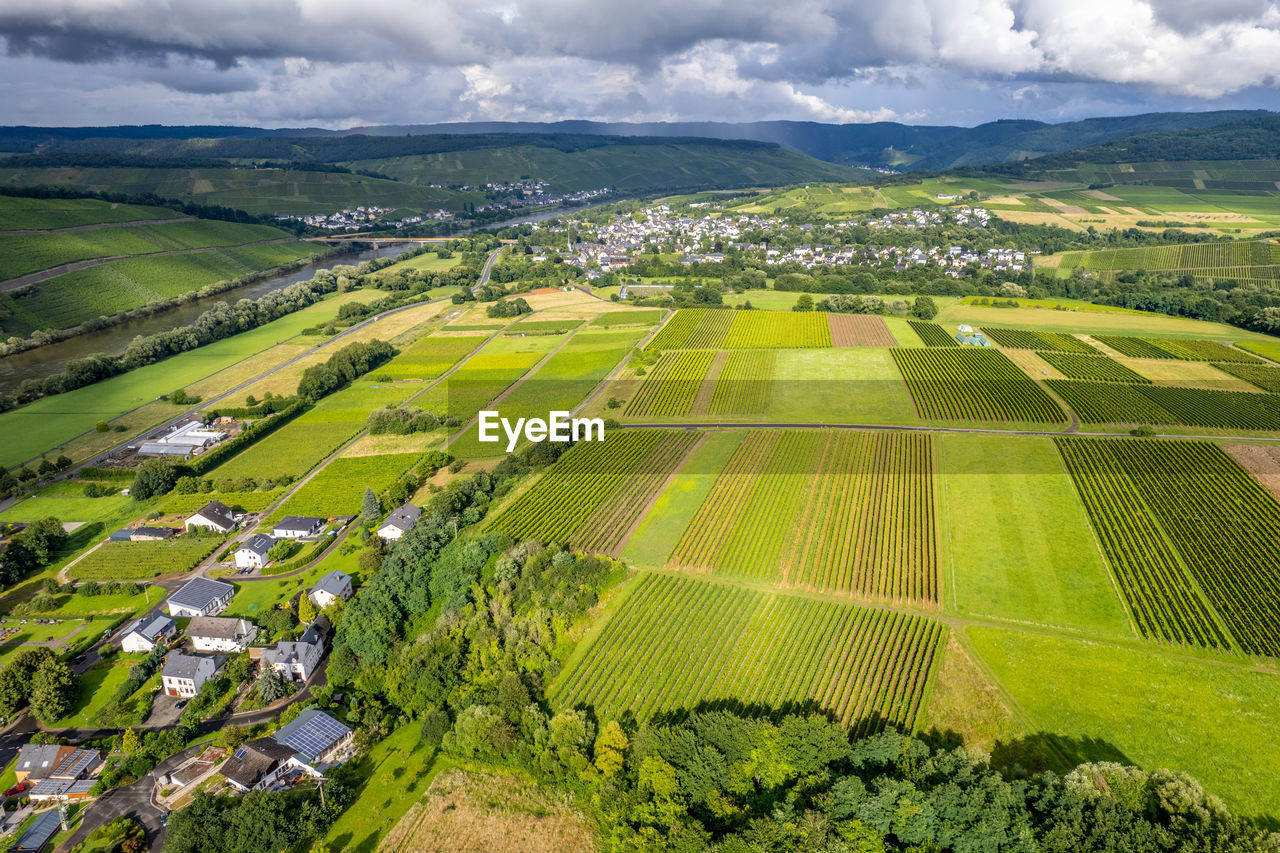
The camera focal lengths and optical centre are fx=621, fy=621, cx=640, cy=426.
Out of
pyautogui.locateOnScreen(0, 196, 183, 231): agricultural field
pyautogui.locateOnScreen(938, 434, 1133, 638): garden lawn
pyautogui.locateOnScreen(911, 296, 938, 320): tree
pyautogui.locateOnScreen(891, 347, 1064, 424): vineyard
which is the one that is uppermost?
pyautogui.locateOnScreen(0, 196, 183, 231): agricultural field

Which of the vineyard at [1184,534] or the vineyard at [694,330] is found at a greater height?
the vineyard at [694,330]

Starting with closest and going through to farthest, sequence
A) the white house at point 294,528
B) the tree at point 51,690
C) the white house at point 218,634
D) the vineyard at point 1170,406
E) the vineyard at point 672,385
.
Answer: the tree at point 51,690 < the white house at point 218,634 < the white house at point 294,528 < the vineyard at point 1170,406 < the vineyard at point 672,385

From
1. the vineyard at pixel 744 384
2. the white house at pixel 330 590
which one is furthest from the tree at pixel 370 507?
the vineyard at pixel 744 384

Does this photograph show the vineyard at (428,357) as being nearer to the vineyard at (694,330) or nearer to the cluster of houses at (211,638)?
the vineyard at (694,330)

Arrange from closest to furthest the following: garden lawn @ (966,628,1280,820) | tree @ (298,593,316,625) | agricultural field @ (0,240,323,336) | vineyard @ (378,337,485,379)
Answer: garden lawn @ (966,628,1280,820), tree @ (298,593,316,625), vineyard @ (378,337,485,379), agricultural field @ (0,240,323,336)

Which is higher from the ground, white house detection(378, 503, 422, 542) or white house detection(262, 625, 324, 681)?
white house detection(378, 503, 422, 542)

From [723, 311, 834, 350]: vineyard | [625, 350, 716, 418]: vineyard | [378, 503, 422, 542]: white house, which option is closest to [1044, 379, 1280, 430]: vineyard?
[723, 311, 834, 350]: vineyard

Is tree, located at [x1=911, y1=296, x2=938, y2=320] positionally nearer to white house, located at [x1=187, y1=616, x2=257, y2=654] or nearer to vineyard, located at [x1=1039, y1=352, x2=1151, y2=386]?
vineyard, located at [x1=1039, y1=352, x2=1151, y2=386]

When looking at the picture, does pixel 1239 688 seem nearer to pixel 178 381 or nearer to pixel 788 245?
pixel 178 381

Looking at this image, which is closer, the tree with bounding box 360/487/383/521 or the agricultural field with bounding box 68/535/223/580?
the agricultural field with bounding box 68/535/223/580
